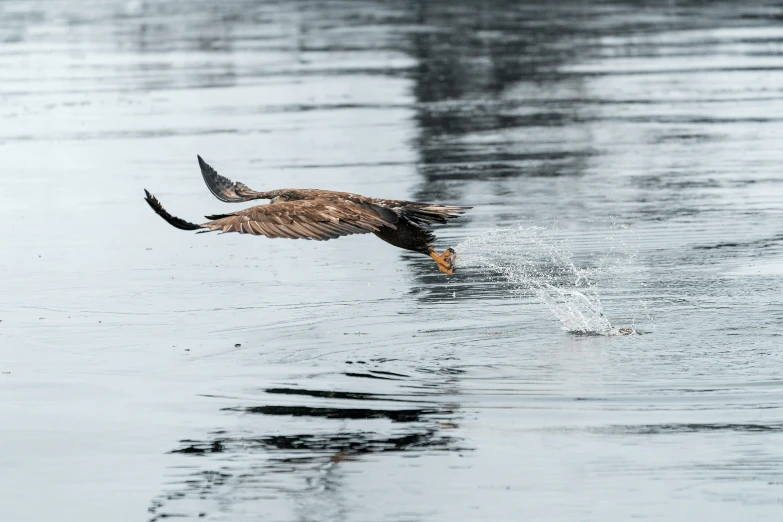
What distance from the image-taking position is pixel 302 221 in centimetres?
873

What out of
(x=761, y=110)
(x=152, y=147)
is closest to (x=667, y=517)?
(x=152, y=147)

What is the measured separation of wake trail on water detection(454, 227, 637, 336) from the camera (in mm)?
10109

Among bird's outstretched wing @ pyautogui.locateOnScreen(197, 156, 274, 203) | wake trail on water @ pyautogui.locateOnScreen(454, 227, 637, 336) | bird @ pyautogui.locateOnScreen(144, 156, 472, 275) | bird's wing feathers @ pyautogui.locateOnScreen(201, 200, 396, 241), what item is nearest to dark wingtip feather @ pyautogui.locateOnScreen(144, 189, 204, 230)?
bird @ pyautogui.locateOnScreen(144, 156, 472, 275)

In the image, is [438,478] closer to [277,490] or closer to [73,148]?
[277,490]

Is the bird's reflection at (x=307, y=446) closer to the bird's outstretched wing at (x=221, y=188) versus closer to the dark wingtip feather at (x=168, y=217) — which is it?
the dark wingtip feather at (x=168, y=217)

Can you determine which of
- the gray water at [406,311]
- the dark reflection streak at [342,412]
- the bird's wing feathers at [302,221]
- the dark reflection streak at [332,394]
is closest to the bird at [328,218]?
the bird's wing feathers at [302,221]

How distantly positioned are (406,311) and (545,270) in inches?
69.1

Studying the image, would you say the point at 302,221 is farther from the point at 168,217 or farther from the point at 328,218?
the point at 168,217

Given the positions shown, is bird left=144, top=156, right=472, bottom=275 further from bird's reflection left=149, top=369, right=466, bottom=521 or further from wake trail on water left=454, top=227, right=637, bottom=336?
wake trail on water left=454, top=227, right=637, bottom=336

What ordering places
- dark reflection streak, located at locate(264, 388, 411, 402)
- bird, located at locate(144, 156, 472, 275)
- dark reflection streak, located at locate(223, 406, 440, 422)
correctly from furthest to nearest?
bird, located at locate(144, 156, 472, 275) < dark reflection streak, located at locate(264, 388, 411, 402) < dark reflection streak, located at locate(223, 406, 440, 422)

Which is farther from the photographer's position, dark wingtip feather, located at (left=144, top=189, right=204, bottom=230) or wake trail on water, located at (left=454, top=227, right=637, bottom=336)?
wake trail on water, located at (left=454, top=227, right=637, bottom=336)

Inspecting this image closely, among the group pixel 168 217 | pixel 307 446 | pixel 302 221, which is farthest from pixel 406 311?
pixel 307 446

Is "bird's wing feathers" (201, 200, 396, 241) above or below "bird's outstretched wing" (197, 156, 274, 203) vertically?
below

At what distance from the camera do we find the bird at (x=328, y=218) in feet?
28.2
